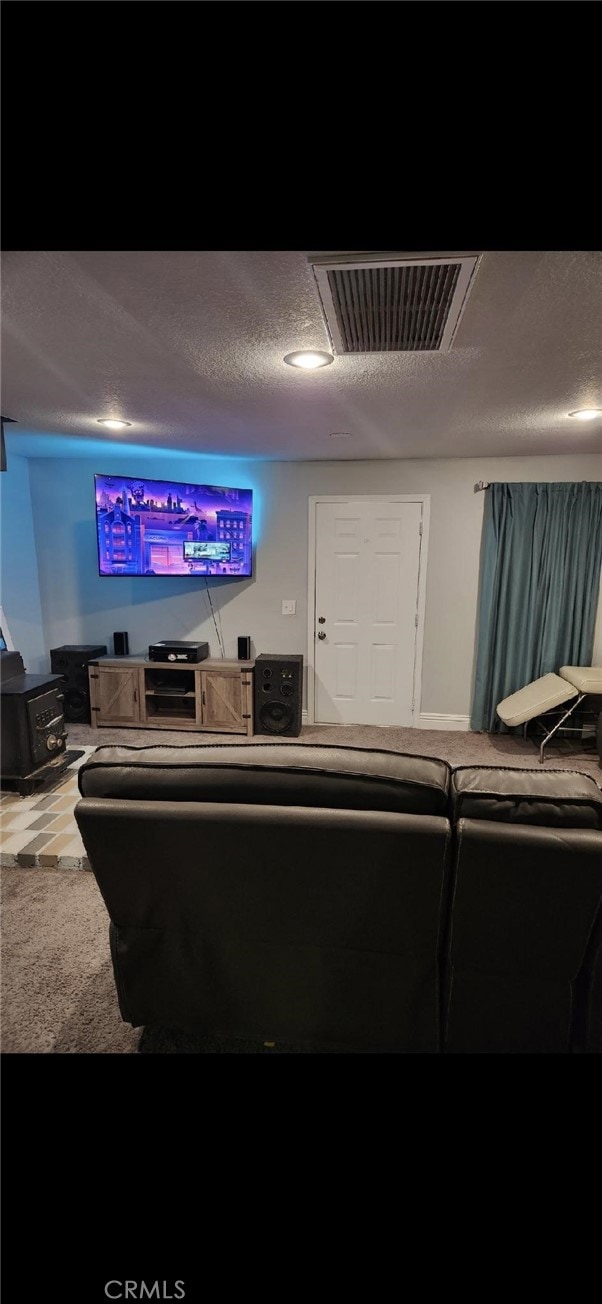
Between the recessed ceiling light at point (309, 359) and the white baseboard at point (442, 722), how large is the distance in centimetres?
328

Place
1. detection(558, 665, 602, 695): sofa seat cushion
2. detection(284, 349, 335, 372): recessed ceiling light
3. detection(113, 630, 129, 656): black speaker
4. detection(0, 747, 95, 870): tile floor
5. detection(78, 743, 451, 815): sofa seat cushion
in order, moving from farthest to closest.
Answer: detection(113, 630, 129, 656): black speaker < detection(558, 665, 602, 695): sofa seat cushion < detection(0, 747, 95, 870): tile floor < detection(284, 349, 335, 372): recessed ceiling light < detection(78, 743, 451, 815): sofa seat cushion

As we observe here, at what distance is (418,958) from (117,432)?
3337 mm

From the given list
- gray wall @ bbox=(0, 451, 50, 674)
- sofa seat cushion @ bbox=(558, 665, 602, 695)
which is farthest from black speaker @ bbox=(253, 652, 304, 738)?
gray wall @ bbox=(0, 451, 50, 674)

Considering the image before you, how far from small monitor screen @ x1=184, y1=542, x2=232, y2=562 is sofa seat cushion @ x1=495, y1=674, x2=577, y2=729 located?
2493mm

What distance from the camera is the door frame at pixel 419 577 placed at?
4.41 meters

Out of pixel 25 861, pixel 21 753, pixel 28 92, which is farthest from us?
pixel 21 753

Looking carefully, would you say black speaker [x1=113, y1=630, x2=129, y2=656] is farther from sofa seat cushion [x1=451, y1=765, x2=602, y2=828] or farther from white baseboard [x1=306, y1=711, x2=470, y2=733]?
sofa seat cushion [x1=451, y1=765, x2=602, y2=828]

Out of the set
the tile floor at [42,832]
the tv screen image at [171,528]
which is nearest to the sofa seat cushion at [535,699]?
the tv screen image at [171,528]

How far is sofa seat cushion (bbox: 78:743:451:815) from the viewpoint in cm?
135

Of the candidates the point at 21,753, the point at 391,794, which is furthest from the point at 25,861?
the point at 391,794

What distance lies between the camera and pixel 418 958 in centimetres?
135

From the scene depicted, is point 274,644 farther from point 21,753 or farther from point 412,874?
point 412,874

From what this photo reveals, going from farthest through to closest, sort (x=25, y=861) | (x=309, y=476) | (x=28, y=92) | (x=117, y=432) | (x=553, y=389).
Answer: (x=309, y=476) → (x=117, y=432) → (x=25, y=861) → (x=553, y=389) → (x=28, y=92)

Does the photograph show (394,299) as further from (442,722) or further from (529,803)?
Answer: (442,722)
